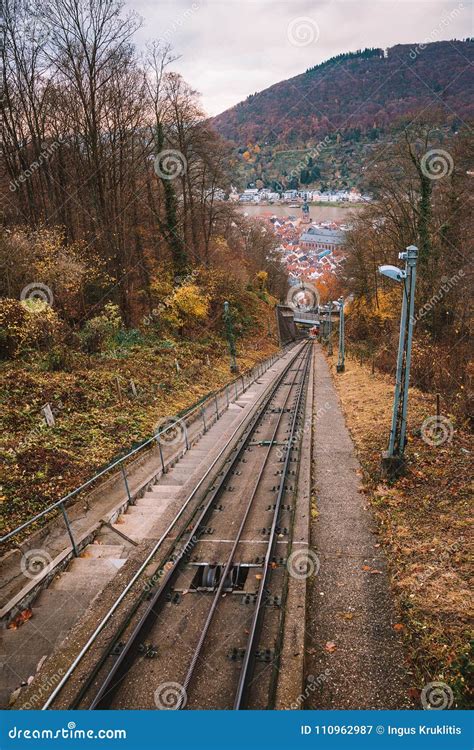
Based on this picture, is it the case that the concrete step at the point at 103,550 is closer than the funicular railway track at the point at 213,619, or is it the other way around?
the funicular railway track at the point at 213,619

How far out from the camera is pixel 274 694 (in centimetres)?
512

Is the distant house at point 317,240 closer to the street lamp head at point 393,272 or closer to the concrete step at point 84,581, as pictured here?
the street lamp head at point 393,272

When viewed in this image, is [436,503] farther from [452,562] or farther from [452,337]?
[452,337]

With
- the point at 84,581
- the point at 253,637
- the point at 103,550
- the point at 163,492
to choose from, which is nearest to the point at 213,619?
the point at 253,637

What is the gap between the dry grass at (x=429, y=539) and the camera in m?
5.39

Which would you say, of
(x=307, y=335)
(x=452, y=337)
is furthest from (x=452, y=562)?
(x=307, y=335)

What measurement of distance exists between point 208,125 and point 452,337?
22.4m

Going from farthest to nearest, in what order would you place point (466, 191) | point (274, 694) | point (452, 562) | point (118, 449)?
1. point (466, 191)
2. point (118, 449)
3. point (452, 562)
4. point (274, 694)

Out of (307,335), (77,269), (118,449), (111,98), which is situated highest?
(111,98)

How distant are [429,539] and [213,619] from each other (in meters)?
4.12

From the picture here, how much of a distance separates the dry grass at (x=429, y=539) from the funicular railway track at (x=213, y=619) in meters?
1.89

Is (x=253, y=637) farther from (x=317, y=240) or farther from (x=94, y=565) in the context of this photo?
(x=317, y=240)

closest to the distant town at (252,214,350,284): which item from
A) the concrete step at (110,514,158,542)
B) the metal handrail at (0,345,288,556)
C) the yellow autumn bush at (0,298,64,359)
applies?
the metal handrail at (0,345,288,556)

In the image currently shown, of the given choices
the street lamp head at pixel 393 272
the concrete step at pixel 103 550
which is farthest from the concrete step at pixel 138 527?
the street lamp head at pixel 393 272
